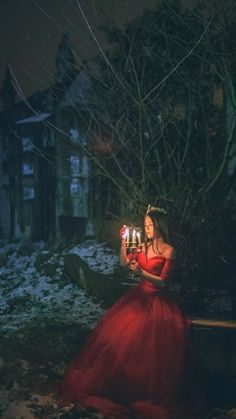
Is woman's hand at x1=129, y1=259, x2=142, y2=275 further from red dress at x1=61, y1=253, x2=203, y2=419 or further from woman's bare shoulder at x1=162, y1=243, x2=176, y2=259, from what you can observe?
woman's bare shoulder at x1=162, y1=243, x2=176, y2=259

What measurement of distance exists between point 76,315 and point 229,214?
3805 millimetres

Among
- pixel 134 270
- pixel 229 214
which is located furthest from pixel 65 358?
pixel 229 214

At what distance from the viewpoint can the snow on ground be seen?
9.25 meters

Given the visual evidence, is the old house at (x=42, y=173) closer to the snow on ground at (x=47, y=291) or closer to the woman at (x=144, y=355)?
the snow on ground at (x=47, y=291)

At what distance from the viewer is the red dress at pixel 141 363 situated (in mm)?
4832

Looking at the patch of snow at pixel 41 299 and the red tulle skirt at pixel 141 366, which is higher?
the red tulle skirt at pixel 141 366

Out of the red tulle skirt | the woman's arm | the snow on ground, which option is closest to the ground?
the snow on ground

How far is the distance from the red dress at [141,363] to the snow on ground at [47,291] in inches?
131

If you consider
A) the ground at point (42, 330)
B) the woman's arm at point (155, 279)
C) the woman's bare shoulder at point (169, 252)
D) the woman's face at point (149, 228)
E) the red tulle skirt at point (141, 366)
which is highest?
the woman's face at point (149, 228)

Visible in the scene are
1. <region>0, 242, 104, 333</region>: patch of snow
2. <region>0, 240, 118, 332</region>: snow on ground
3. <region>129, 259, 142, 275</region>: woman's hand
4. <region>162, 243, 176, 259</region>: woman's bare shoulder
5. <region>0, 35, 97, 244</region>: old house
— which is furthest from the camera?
<region>0, 35, 97, 244</region>: old house

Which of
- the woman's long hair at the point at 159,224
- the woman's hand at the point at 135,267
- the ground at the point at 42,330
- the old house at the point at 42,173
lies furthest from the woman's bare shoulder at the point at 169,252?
the old house at the point at 42,173

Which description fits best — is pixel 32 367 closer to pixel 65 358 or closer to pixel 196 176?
pixel 65 358

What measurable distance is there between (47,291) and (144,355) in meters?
6.54

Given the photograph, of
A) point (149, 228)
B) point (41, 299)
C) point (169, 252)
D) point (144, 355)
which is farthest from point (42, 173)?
point (144, 355)
